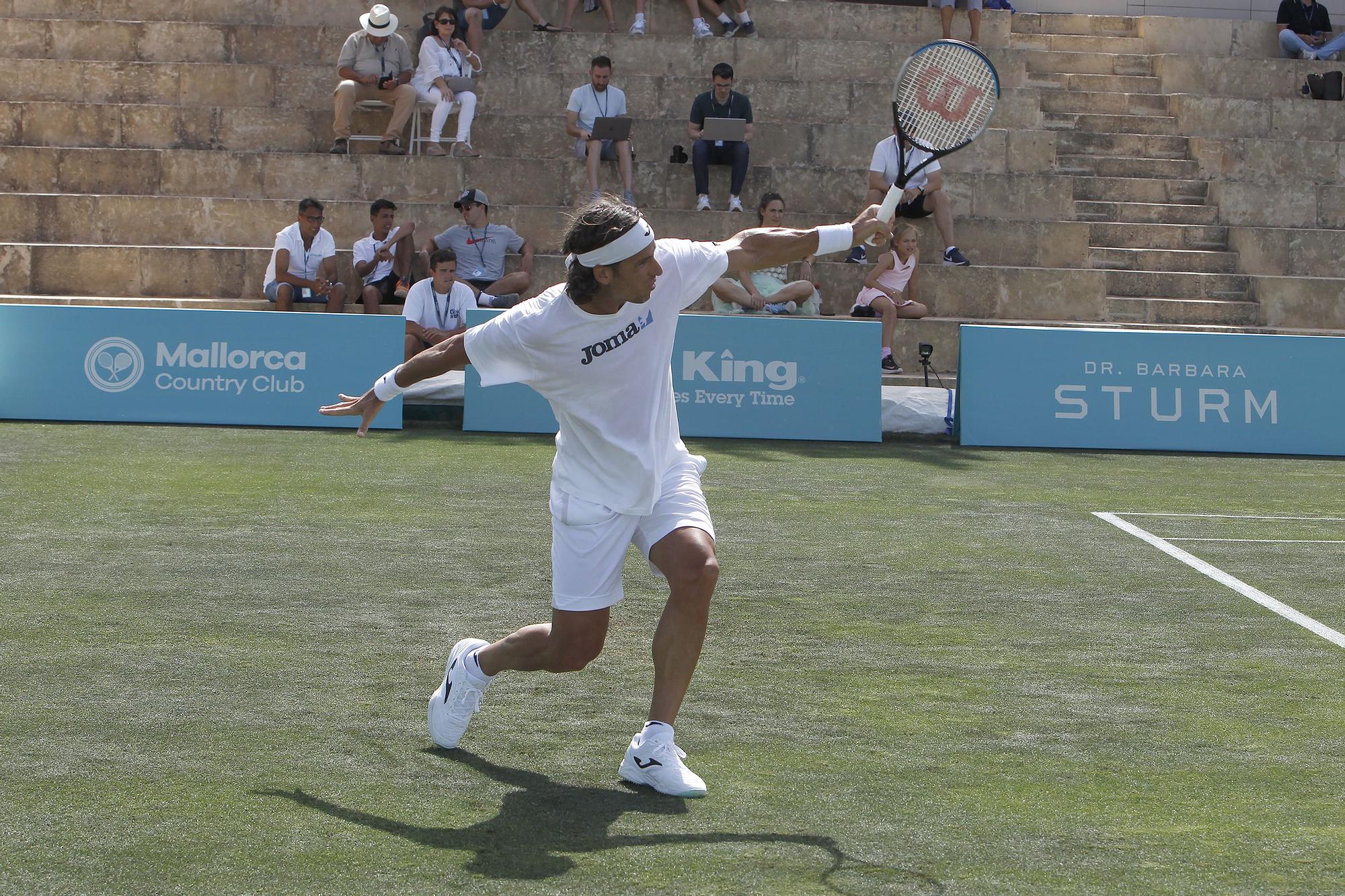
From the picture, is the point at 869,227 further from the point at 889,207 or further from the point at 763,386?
the point at 763,386

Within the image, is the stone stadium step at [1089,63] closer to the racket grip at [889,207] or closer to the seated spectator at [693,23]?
the seated spectator at [693,23]

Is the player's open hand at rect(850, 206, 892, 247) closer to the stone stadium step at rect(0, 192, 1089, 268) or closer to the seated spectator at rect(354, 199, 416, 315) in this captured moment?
the seated spectator at rect(354, 199, 416, 315)

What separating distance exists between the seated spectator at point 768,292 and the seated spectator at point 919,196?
4.96ft

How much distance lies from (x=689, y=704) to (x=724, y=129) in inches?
563

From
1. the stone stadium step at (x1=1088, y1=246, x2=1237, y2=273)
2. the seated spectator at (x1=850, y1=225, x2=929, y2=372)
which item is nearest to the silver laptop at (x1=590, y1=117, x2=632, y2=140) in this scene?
the seated spectator at (x1=850, y1=225, x2=929, y2=372)

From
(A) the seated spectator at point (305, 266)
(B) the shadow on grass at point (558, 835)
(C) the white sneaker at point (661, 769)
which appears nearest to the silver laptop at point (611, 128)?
(A) the seated spectator at point (305, 266)

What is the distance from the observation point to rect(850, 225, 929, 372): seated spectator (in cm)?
1722

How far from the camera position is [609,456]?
504 cm

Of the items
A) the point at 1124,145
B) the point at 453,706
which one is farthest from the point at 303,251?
the point at 453,706

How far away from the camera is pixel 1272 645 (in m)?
6.98

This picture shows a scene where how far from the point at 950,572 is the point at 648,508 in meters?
3.94

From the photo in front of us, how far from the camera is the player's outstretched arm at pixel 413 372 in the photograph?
506 centimetres

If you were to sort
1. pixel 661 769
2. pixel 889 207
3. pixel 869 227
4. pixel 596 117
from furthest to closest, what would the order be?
pixel 596 117 → pixel 889 207 → pixel 869 227 → pixel 661 769

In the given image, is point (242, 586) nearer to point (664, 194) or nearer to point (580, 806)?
point (580, 806)
